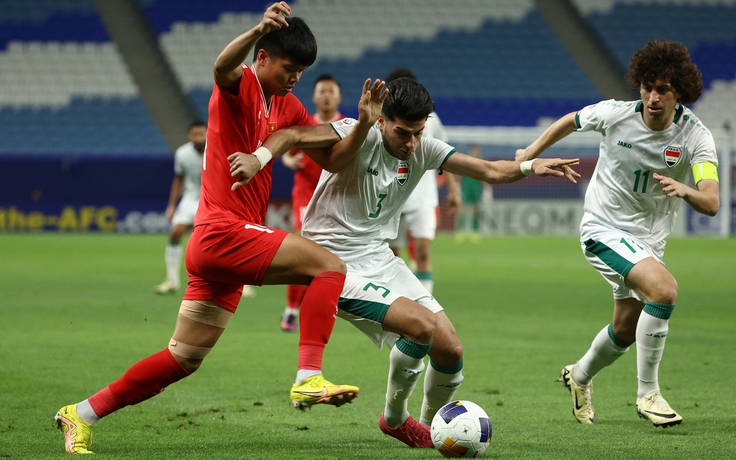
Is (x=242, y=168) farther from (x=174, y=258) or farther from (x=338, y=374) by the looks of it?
(x=174, y=258)

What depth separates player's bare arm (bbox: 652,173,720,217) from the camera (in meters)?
4.68

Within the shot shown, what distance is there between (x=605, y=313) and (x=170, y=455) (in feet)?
22.7

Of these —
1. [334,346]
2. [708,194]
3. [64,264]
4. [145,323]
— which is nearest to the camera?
[708,194]

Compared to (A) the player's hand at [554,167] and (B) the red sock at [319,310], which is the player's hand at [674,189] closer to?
(A) the player's hand at [554,167]

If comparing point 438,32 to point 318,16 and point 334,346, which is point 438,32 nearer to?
point 318,16

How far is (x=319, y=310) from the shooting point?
13.8ft

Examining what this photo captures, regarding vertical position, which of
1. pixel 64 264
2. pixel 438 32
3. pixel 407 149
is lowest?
pixel 64 264

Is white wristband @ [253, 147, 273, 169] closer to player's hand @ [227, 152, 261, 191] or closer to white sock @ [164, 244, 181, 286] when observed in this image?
player's hand @ [227, 152, 261, 191]

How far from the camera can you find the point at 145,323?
9.29 meters

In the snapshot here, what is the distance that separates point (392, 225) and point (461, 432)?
123cm

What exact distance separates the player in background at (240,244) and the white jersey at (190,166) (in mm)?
8056

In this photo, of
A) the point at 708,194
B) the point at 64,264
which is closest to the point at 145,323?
the point at 708,194

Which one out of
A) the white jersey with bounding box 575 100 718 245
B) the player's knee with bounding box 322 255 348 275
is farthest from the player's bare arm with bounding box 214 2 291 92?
the white jersey with bounding box 575 100 718 245

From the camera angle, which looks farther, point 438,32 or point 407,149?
point 438,32
